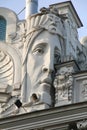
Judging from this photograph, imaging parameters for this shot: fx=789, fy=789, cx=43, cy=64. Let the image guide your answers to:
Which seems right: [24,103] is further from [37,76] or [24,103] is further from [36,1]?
[36,1]

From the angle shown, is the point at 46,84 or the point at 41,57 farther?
the point at 41,57

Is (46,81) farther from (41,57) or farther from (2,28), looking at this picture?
(2,28)

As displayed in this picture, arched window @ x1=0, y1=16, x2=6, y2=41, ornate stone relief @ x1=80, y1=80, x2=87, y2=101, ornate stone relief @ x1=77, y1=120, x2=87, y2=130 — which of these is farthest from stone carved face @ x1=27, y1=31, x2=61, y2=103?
ornate stone relief @ x1=77, y1=120, x2=87, y2=130

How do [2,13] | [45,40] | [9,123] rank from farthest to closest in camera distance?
[2,13] → [45,40] → [9,123]

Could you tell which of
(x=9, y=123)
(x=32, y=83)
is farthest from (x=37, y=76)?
(x=9, y=123)

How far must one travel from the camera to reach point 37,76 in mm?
19703

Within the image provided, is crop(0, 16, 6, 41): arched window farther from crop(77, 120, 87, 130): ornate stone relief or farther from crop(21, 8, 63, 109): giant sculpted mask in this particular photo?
crop(77, 120, 87, 130): ornate stone relief

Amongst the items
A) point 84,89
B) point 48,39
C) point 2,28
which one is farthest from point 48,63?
point 2,28

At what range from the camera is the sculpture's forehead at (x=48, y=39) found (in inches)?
789

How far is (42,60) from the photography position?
1989 centimetres

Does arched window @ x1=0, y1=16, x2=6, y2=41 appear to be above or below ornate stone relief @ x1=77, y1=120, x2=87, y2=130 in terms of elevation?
above

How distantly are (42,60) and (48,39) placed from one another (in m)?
0.58

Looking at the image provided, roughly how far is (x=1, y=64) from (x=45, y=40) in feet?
4.57

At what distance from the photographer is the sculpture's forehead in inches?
789
